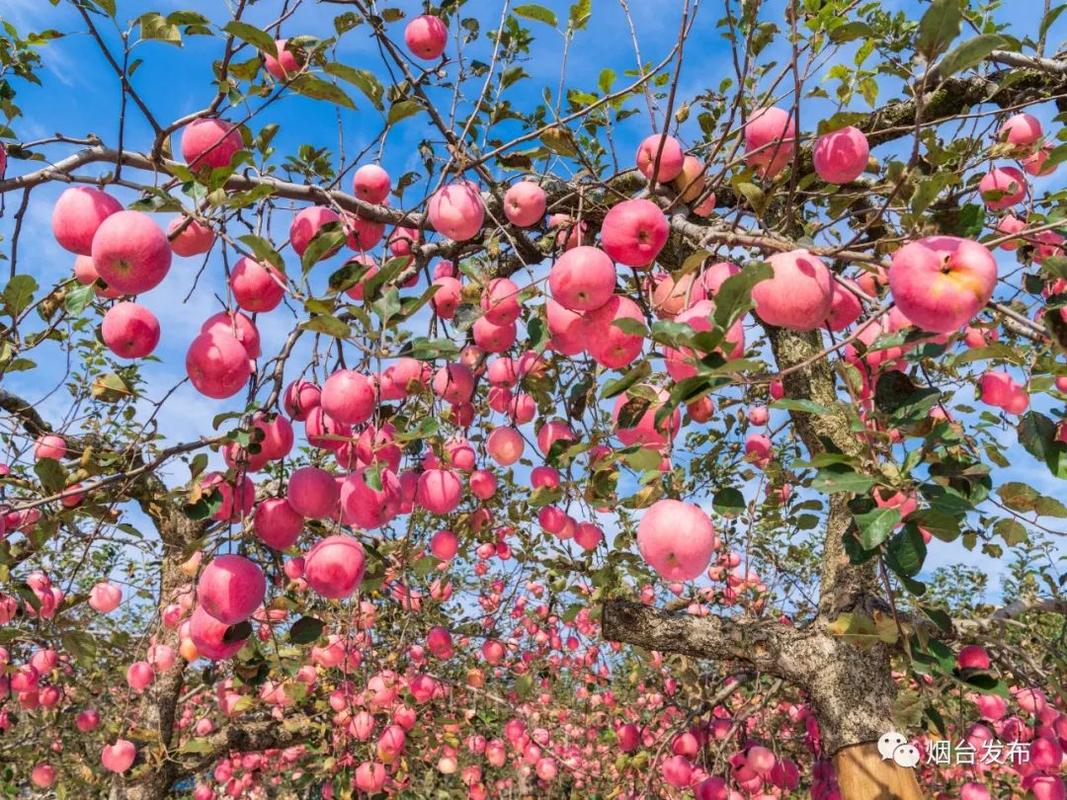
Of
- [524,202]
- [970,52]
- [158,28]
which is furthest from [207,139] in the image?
[970,52]

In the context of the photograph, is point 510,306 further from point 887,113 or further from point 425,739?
point 425,739

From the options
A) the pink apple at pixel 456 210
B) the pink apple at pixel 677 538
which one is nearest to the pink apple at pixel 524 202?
the pink apple at pixel 456 210

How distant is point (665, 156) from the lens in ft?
5.80

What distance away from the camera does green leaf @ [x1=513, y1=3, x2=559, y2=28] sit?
5.35 ft

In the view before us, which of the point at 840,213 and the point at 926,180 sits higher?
the point at 840,213

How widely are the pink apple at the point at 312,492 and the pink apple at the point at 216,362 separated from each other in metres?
0.25

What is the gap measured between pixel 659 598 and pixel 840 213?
175 inches

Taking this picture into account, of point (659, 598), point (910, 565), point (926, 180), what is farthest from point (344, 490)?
point (659, 598)

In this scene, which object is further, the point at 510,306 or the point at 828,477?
the point at 510,306

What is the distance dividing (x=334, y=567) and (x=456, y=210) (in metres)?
0.87

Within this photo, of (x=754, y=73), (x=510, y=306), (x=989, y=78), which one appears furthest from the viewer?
(x=989, y=78)

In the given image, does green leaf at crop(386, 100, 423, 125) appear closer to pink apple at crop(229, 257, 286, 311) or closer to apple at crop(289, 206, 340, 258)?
apple at crop(289, 206, 340, 258)

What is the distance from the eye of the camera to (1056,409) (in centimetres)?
149

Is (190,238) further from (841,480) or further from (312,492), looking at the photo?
(841,480)
